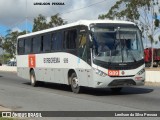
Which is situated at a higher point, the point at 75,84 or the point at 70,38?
the point at 70,38

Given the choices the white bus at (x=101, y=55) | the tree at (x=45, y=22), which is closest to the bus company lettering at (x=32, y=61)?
the white bus at (x=101, y=55)

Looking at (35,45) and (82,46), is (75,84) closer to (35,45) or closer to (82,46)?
(82,46)

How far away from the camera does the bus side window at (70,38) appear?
19.5m

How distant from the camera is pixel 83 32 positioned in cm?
1845

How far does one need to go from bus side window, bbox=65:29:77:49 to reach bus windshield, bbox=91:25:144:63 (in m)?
1.83

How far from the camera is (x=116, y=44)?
1778cm

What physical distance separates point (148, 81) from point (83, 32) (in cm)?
1107

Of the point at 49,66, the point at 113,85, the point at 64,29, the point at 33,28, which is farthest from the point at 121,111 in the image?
the point at 33,28

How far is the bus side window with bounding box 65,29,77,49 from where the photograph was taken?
63.9 feet

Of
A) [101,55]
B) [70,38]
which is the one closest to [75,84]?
[70,38]

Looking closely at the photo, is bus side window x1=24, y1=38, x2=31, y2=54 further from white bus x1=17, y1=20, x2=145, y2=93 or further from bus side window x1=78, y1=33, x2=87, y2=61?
bus side window x1=78, y1=33, x2=87, y2=61

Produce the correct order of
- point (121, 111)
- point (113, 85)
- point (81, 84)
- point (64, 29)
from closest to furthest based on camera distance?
point (121, 111) → point (113, 85) → point (81, 84) → point (64, 29)

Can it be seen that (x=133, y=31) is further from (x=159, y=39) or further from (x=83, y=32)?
(x=159, y=39)

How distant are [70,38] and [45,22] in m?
54.7
